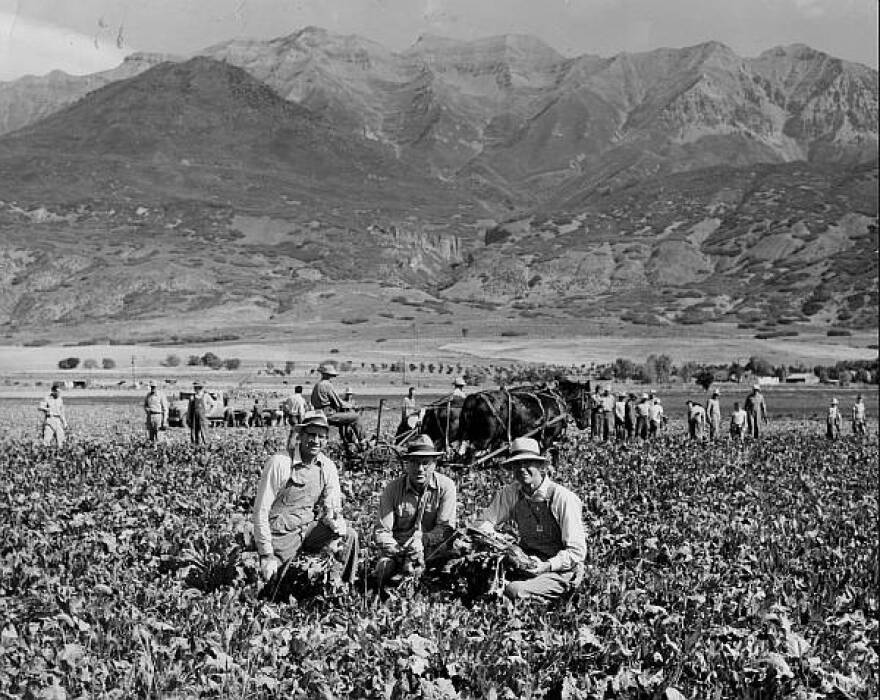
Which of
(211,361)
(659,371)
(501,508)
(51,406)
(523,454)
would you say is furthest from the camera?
(211,361)

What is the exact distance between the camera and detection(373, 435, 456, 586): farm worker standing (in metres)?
9.81

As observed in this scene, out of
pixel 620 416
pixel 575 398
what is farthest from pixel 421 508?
pixel 620 416

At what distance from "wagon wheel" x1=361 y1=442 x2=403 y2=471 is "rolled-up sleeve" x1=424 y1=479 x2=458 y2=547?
8468mm

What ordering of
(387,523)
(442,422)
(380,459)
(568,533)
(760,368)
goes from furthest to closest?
(760,368) < (442,422) < (380,459) < (387,523) < (568,533)

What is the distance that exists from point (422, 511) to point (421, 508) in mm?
30

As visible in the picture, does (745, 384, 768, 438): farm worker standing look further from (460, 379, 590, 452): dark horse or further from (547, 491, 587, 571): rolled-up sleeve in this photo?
(547, 491, 587, 571): rolled-up sleeve

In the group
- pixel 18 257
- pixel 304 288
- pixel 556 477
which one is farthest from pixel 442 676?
pixel 18 257

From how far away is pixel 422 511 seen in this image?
10.0 meters

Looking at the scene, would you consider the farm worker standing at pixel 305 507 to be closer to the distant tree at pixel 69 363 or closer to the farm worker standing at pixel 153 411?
the farm worker standing at pixel 153 411

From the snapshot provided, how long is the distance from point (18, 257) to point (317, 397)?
149403 millimetres

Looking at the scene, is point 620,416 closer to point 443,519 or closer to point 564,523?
point 443,519

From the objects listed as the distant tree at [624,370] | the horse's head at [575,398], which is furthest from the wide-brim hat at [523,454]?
the distant tree at [624,370]

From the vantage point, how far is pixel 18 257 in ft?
514

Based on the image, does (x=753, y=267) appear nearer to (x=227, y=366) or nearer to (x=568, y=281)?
(x=568, y=281)
